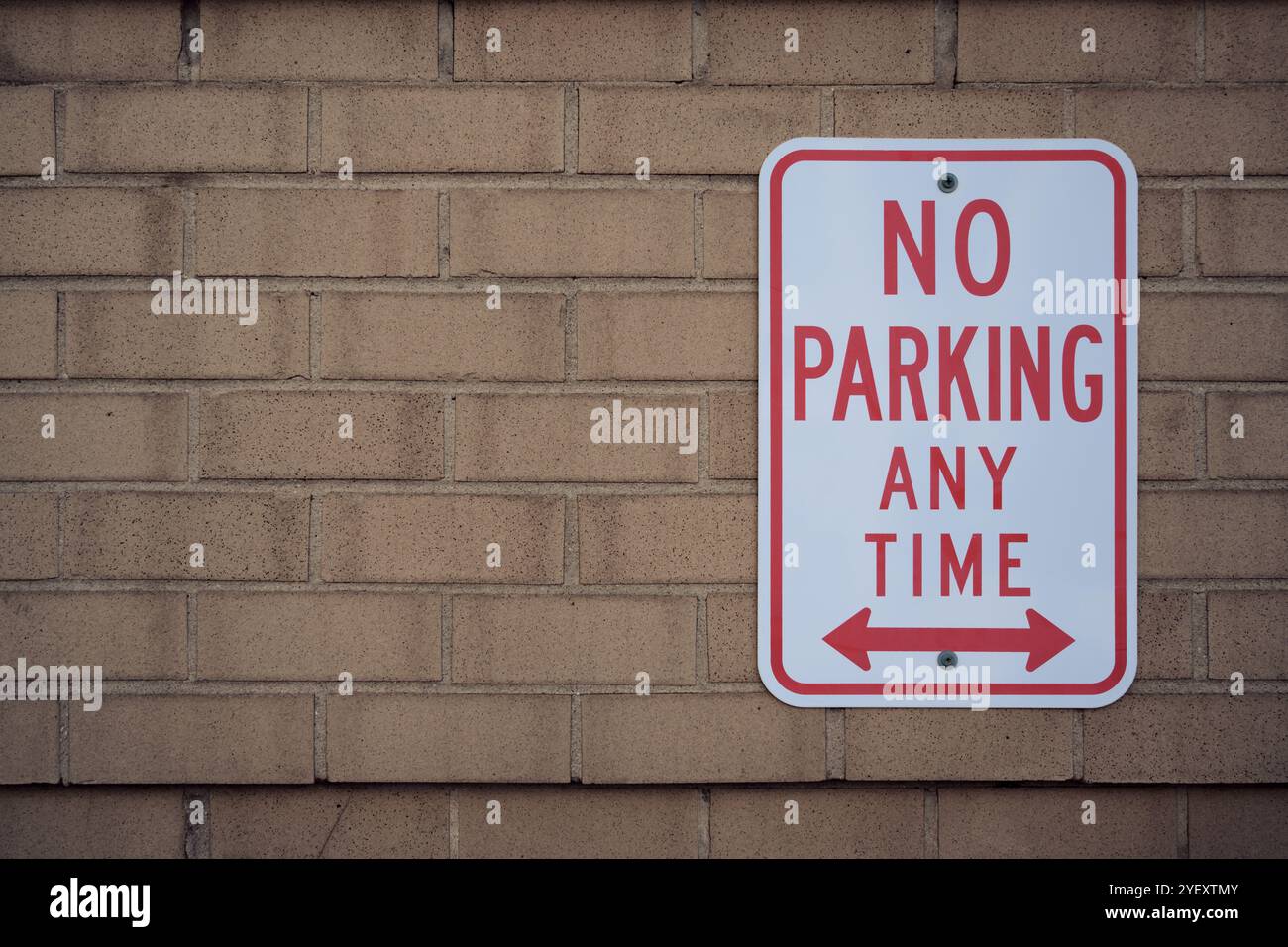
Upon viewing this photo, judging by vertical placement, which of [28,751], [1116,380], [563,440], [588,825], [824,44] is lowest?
[588,825]

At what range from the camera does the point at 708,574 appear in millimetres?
1679

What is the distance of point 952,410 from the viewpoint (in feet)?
5.45

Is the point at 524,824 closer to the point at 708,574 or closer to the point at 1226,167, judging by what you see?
the point at 708,574

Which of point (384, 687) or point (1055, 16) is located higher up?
point (1055, 16)

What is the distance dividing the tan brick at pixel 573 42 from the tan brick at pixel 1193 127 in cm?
81

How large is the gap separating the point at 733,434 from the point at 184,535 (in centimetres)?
108

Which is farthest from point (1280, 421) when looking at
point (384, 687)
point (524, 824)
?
point (384, 687)

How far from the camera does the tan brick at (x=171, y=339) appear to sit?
1.68 m

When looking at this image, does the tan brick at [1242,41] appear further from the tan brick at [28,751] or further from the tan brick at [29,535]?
the tan brick at [28,751]

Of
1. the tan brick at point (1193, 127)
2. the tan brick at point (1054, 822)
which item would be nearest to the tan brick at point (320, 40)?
the tan brick at point (1193, 127)

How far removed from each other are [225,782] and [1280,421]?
2.16 meters

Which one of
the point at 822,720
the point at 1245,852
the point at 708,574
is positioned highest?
the point at 708,574

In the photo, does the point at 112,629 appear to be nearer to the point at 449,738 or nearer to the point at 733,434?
the point at 449,738

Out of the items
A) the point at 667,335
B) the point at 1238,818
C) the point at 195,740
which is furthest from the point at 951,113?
the point at 195,740
